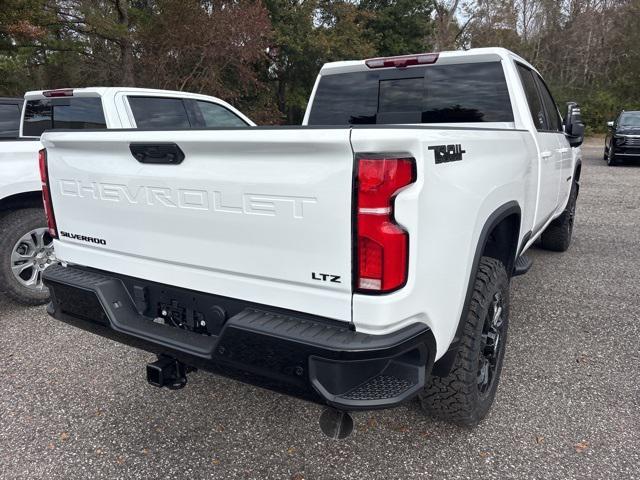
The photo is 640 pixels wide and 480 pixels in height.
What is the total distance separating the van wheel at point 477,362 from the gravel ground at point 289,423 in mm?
183

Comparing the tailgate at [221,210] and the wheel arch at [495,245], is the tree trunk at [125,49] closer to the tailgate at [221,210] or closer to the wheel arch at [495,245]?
the tailgate at [221,210]

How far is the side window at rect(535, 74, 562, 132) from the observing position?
14.4ft

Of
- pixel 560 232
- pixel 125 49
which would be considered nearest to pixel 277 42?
pixel 125 49

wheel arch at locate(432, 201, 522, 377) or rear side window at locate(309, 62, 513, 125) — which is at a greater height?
rear side window at locate(309, 62, 513, 125)

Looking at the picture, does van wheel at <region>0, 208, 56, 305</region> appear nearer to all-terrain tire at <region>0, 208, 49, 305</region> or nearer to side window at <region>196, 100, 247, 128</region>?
all-terrain tire at <region>0, 208, 49, 305</region>

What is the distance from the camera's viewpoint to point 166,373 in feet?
7.44

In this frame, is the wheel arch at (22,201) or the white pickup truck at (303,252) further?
the wheel arch at (22,201)

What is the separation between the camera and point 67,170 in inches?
97.6

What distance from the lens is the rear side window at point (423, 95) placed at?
11.5 ft

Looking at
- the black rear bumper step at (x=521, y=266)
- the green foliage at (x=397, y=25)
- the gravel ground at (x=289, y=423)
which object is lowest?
the gravel ground at (x=289, y=423)

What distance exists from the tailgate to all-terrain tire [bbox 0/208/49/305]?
1951mm

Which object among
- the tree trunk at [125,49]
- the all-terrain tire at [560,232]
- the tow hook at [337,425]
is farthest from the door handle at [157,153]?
the tree trunk at [125,49]

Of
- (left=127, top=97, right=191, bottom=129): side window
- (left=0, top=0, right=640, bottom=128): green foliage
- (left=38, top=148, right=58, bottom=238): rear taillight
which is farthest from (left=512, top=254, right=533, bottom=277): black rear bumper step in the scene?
(left=0, top=0, right=640, bottom=128): green foliage

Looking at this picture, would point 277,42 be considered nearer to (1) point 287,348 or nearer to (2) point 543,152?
(2) point 543,152
